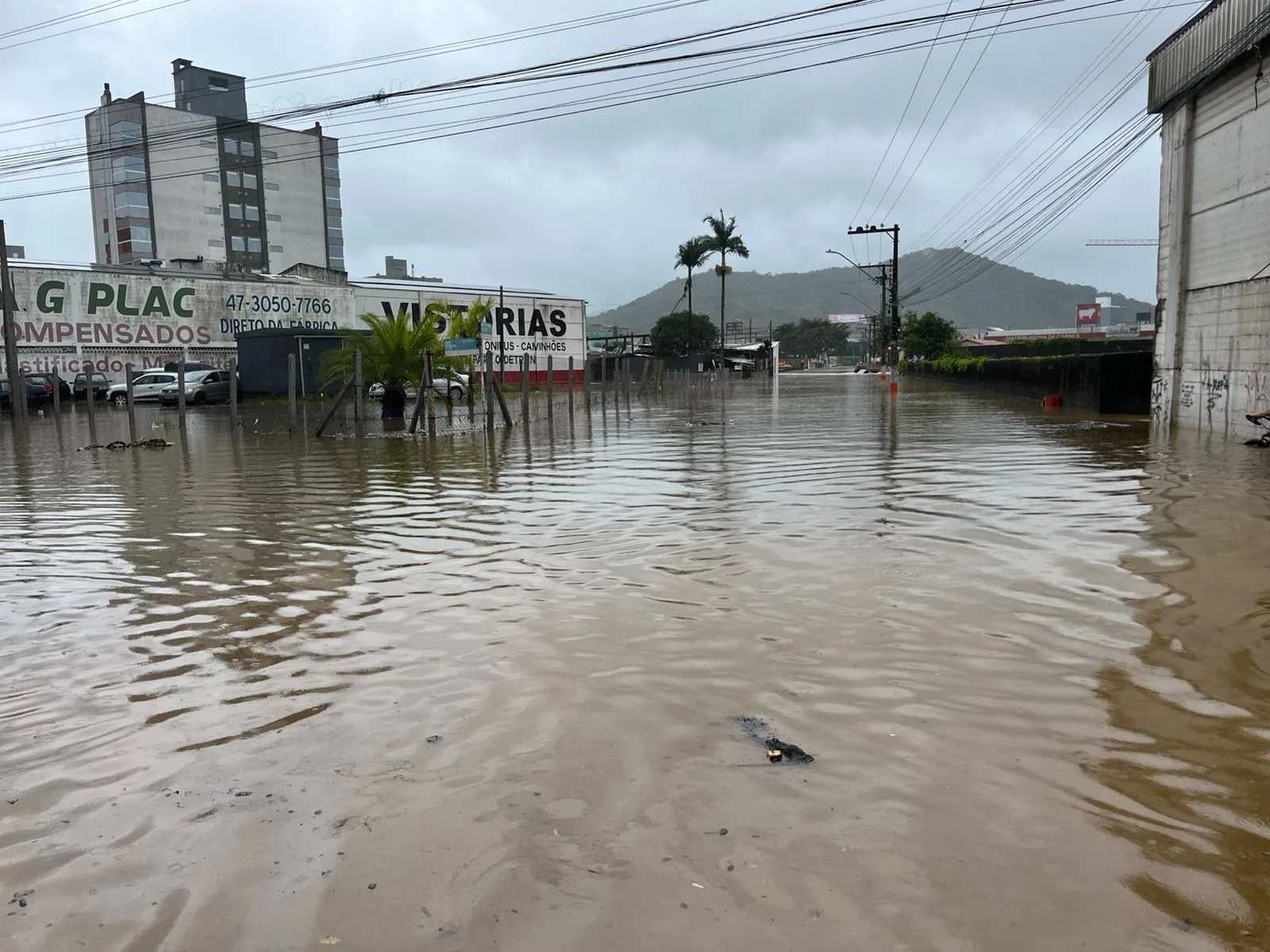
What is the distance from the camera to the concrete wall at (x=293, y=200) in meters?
86.8

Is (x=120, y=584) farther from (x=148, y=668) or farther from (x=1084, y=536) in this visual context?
(x=1084, y=536)

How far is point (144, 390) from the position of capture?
34906 mm

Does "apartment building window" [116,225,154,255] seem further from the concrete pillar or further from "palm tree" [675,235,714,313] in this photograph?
the concrete pillar

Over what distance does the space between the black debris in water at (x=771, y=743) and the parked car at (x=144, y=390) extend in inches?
1375

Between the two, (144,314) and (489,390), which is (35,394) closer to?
(144,314)

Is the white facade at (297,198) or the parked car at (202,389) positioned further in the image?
the white facade at (297,198)

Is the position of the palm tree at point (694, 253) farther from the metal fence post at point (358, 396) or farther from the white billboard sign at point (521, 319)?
the metal fence post at point (358, 396)

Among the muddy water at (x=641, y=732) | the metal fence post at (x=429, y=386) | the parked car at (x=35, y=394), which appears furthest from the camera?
the parked car at (x=35, y=394)

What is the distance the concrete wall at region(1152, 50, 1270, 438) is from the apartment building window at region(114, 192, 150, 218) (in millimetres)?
78640

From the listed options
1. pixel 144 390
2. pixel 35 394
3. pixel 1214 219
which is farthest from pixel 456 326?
pixel 1214 219

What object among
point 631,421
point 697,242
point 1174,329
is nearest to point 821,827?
point 1174,329

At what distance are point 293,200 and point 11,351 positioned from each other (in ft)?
222

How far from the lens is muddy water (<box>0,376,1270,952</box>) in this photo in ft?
8.98

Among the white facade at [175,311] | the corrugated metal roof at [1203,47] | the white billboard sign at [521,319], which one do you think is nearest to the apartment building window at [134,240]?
the white facade at [175,311]
